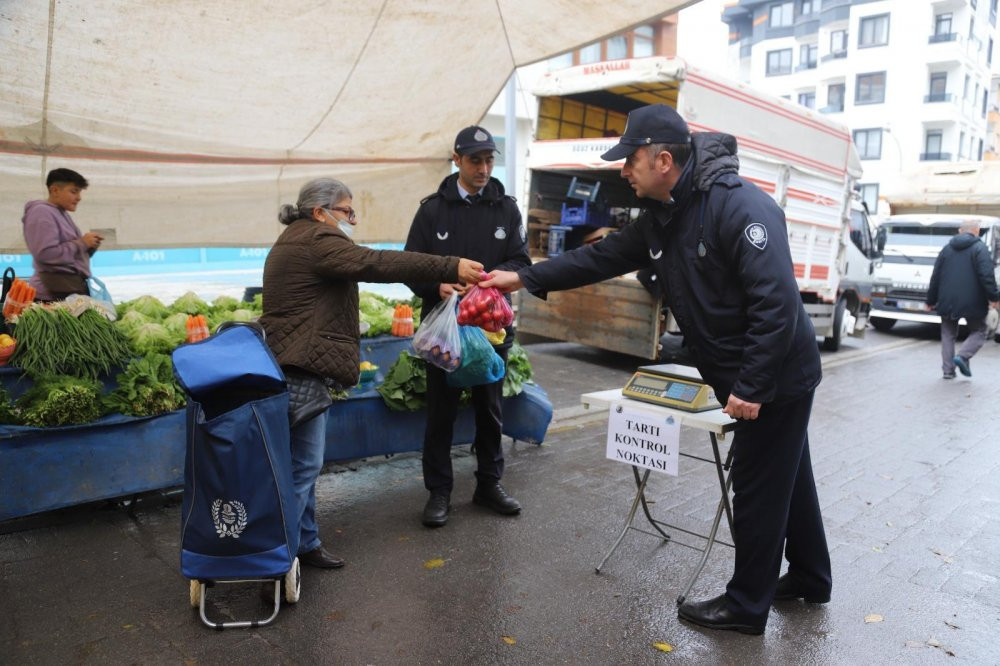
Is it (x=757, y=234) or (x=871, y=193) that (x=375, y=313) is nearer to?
(x=757, y=234)

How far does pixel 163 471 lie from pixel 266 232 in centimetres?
209

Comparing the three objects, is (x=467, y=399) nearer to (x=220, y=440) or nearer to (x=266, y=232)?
(x=266, y=232)

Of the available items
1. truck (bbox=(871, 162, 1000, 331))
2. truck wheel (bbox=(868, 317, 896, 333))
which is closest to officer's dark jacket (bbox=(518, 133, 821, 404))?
truck (bbox=(871, 162, 1000, 331))

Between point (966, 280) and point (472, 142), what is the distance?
30.8 feet

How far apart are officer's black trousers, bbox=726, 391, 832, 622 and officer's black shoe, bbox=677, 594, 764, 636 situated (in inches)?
1.5

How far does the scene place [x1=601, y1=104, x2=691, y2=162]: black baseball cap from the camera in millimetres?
3314

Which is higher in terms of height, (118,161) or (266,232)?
(118,161)

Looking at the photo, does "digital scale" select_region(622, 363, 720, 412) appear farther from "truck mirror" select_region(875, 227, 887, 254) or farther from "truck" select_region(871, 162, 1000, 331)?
"truck" select_region(871, 162, 1000, 331)

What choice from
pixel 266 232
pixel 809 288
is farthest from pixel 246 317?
pixel 809 288

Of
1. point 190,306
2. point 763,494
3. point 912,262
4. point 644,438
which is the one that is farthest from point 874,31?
point 763,494

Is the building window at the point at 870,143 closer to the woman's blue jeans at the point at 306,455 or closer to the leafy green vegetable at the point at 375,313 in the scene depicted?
the leafy green vegetable at the point at 375,313

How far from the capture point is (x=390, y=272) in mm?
3676

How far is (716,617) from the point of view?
3.54 meters

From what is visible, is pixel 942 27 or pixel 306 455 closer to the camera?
pixel 306 455
